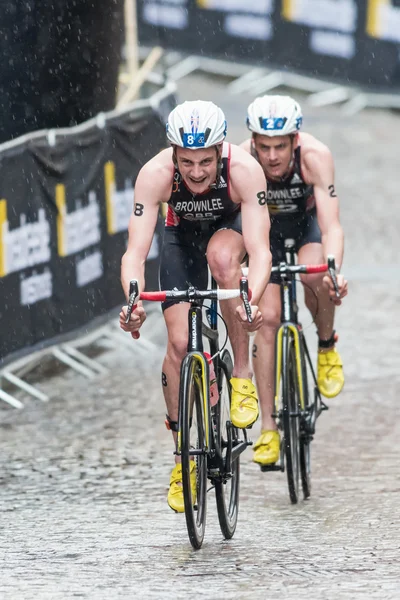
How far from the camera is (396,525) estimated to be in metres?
7.11

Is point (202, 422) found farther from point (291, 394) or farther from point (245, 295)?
point (291, 394)

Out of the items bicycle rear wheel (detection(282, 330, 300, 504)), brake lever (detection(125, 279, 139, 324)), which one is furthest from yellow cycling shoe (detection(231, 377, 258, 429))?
brake lever (detection(125, 279, 139, 324))

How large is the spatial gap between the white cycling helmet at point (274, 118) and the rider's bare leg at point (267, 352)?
2.96ft

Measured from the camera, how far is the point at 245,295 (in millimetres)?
6426

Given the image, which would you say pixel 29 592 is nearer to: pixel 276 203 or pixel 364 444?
pixel 276 203

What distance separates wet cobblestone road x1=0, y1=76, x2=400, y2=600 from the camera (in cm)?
612

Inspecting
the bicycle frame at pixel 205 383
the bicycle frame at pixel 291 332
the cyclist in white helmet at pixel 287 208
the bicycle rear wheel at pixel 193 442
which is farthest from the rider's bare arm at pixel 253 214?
the bicycle frame at pixel 291 332

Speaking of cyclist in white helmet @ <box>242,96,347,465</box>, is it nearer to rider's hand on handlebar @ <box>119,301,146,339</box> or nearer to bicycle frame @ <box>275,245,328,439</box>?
bicycle frame @ <box>275,245,328,439</box>

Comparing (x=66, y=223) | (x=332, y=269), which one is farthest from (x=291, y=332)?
(x=66, y=223)

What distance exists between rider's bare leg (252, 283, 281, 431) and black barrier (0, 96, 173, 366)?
2.57 m

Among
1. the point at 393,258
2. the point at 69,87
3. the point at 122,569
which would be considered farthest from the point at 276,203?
the point at 393,258

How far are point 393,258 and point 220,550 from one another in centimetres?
920

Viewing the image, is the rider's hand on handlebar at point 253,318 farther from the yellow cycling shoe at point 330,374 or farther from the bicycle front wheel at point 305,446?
the yellow cycling shoe at point 330,374

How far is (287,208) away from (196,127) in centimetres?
177
